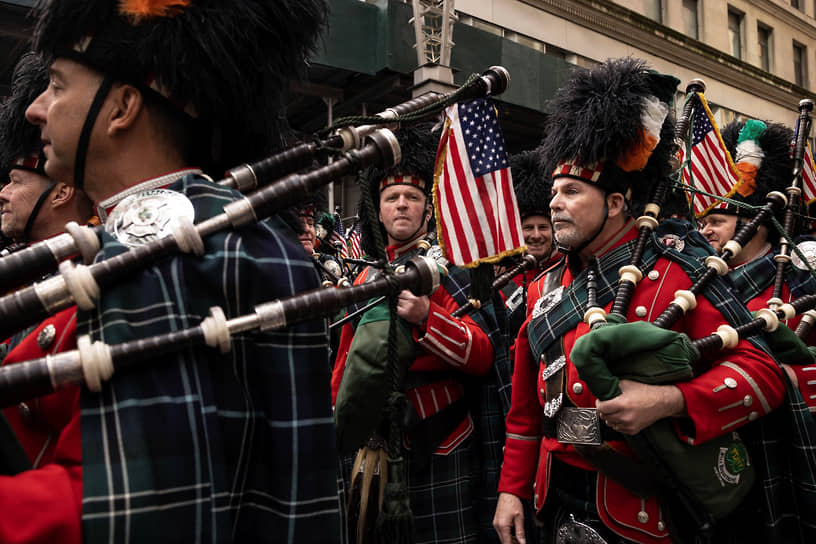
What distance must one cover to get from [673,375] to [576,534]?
0.78m

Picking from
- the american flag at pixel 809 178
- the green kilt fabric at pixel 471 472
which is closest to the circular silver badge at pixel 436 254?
the green kilt fabric at pixel 471 472

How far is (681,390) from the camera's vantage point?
2207 millimetres

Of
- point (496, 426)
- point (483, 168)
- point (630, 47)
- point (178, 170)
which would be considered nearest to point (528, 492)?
point (496, 426)

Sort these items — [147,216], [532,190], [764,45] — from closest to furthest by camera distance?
[147,216]
[532,190]
[764,45]

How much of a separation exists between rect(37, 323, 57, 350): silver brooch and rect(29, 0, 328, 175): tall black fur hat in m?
0.59

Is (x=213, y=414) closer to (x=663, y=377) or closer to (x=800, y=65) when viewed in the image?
(x=663, y=377)

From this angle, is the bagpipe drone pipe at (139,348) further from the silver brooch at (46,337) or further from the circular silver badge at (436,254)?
the circular silver badge at (436,254)

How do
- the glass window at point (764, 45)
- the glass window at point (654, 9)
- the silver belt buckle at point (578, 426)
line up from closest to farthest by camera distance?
the silver belt buckle at point (578, 426) < the glass window at point (654, 9) < the glass window at point (764, 45)

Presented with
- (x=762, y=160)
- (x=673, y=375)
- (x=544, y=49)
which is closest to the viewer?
(x=673, y=375)

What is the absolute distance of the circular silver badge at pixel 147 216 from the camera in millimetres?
1341

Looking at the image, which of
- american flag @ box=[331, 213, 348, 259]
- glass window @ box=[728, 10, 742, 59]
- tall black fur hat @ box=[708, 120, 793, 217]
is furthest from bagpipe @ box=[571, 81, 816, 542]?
glass window @ box=[728, 10, 742, 59]

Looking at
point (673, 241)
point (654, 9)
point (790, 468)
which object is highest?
point (654, 9)

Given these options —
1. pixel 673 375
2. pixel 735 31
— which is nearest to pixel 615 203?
pixel 673 375

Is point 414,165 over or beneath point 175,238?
over
